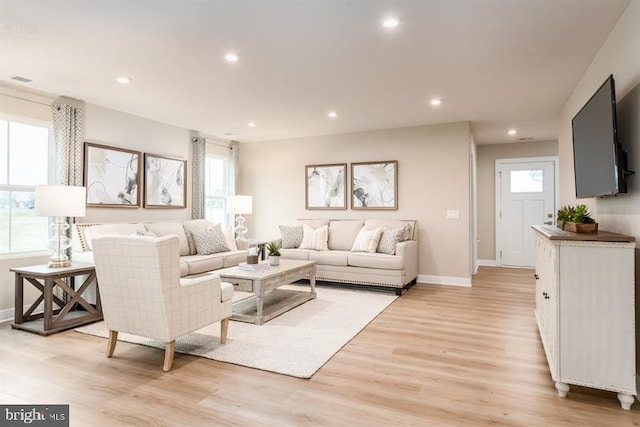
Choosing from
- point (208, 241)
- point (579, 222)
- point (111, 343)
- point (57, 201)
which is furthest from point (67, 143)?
point (579, 222)

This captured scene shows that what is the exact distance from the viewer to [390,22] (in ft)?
8.68

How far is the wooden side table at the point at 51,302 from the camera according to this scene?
351 cm

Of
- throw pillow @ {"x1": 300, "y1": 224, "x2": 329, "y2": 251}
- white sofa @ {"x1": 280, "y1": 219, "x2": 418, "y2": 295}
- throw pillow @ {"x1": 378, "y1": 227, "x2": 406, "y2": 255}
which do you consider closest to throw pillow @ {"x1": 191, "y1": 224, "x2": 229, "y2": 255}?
white sofa @ {"x1": 280, "y1": 219, "x2": 418, "y2": 295}

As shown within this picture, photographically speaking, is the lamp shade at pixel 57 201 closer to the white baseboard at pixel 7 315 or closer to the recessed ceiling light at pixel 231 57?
the white baseboard at pixel 7 315

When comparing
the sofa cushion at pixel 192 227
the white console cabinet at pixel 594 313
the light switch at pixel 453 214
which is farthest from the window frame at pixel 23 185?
the light switch at pixel 453 214

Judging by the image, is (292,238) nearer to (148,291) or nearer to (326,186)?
(326,186)

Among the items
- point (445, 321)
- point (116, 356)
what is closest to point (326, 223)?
point (445, 321)

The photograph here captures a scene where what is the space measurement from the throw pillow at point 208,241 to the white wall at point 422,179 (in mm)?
1767

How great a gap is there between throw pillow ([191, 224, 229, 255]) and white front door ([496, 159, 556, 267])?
18.0ft

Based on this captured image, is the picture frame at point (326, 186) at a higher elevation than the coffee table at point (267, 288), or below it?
higher

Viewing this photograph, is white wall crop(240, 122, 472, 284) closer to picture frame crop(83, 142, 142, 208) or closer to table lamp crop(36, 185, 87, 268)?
picture frame crop(83, 142, 142, 208)

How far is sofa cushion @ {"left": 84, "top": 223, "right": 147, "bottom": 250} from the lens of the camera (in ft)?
14.4

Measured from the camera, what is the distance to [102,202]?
487 cm

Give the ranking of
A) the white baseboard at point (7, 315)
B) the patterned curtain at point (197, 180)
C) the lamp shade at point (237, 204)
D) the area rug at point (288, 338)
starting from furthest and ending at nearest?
the lamp shade at point (237, 204) → the patterned curtain at point (197, 180) → the white baseboard at point (7, 315) → the area rug at point (288, 338)
